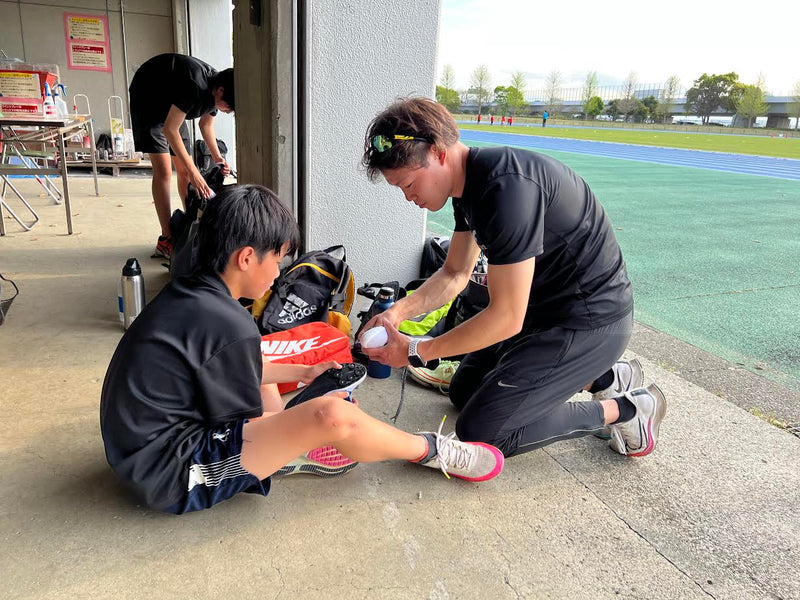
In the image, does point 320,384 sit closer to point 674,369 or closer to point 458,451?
point 458,451

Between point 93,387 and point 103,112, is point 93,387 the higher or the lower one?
the lower one

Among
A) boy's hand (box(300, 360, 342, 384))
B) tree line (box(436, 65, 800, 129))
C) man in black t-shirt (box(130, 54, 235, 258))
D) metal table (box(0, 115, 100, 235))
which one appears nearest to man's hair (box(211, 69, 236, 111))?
man in black t-shirt (box(130, 54, 235, 258))

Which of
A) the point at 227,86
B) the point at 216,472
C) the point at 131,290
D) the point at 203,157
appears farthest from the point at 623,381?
the point at 203,157

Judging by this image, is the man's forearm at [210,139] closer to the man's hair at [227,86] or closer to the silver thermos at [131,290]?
the man's hair at [227,86]

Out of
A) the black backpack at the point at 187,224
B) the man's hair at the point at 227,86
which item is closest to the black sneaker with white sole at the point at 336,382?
the black backpack at the point at 187,224

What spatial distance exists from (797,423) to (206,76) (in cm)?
409

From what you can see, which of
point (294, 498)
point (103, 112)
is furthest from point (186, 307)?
point (103, 112)

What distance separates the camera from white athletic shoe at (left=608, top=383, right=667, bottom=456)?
7.39ft

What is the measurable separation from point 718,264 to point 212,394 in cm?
521

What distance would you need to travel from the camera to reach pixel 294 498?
1.95 m

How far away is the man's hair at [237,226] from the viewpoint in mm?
1692

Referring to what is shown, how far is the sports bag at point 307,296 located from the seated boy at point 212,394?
45.9 inches

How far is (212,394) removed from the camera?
166 centimetres

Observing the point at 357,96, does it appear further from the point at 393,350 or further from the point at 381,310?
the point at 393,350
